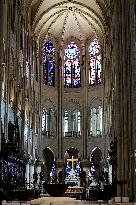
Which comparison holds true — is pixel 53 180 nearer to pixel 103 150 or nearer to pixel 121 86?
pixel 103 150

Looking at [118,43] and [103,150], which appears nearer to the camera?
[118,43]

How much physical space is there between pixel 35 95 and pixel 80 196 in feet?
45.8

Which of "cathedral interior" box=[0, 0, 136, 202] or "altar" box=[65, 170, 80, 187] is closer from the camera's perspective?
"cathedral interior" box=[0, 0, 136, 202]

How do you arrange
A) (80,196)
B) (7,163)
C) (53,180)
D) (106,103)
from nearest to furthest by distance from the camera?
(7,163) < (80,196) < (106,103) < (53,180)

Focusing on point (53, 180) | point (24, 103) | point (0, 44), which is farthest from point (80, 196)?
point (0, 44)

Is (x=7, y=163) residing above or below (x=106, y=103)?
below

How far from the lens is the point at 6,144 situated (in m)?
28.0

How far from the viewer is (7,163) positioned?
97.5ft

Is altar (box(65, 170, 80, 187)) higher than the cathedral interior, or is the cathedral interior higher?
the cathedral interior

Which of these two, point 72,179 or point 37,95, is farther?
point 37,95

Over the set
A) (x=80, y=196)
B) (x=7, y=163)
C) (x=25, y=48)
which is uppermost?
(x=25, y=48)

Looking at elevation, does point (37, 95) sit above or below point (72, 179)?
above

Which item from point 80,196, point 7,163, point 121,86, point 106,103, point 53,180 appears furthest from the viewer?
point 53,180

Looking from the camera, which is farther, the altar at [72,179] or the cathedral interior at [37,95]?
the altar at [72,179]
